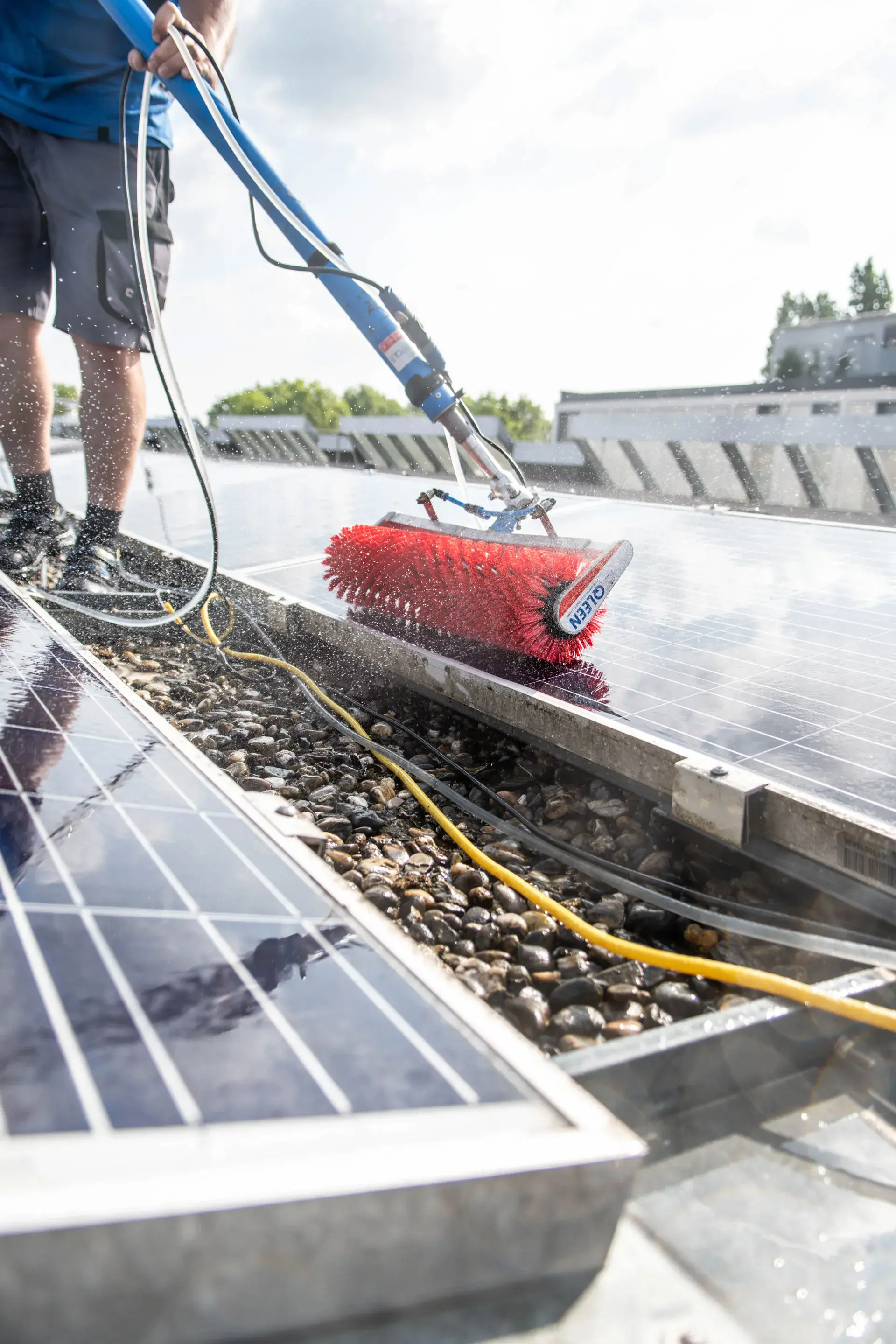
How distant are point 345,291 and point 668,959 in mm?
2695

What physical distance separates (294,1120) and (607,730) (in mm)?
1584

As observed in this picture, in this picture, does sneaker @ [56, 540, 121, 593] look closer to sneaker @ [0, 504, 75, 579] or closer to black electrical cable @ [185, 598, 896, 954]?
sneaker @ [0, 504, 75, 579]

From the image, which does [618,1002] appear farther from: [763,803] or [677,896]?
[763,803]

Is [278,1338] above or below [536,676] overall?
below

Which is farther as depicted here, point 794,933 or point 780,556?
point 780,556

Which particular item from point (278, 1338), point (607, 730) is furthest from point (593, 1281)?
point (607, 730)

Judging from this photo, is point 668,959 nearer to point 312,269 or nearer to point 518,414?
point 312,269

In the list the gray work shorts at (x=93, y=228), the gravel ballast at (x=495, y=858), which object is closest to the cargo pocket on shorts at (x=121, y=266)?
the gray work shorts at (x=93, y=228)

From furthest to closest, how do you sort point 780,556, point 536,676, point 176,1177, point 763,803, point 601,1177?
point 780,556
point 536,676
point 763,803
point 601,1177
point 176,1177

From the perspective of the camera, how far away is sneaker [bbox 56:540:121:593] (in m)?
3.82

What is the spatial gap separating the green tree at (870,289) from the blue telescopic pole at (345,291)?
87.3 metres

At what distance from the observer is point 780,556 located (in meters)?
4.33

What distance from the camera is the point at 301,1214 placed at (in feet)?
2.18

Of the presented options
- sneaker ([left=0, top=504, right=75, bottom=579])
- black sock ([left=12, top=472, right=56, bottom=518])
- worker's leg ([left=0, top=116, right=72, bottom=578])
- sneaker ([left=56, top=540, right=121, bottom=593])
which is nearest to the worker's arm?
worker's leg ([left=0, top=116, right=72, bottom=578])
